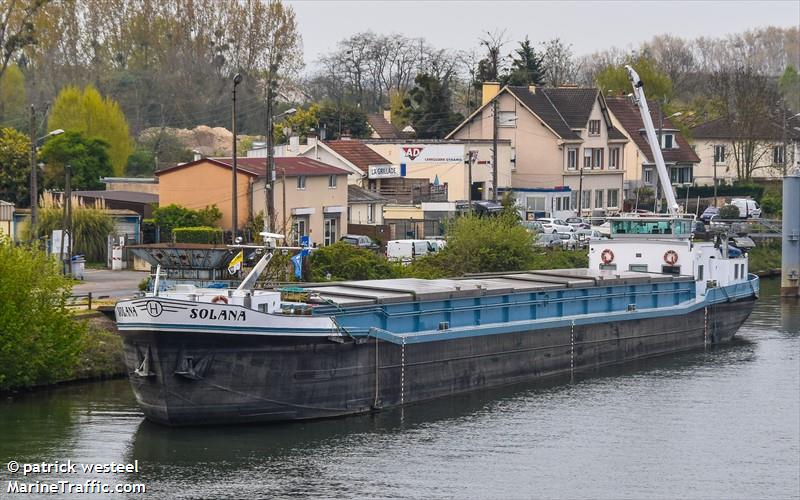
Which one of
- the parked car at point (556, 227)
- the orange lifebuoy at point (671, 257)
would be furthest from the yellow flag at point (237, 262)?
the parked car at point (556, 227)

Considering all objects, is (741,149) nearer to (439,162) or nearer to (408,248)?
(439,162)

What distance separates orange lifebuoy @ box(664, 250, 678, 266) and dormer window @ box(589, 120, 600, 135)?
4235 cm

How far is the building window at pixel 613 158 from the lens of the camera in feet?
318

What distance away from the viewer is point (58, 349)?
38.9 metres

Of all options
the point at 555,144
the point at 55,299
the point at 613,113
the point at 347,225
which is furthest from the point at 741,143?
the point at 55,299

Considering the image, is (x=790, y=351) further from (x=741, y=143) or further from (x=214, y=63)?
(x=214, y=63)

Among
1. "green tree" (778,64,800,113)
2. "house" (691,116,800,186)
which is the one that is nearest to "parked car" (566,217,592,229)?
"house" (691,116,800,186)

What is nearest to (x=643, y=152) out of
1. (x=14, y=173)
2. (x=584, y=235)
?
(x=584, y=235)

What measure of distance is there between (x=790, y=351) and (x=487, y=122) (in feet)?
158

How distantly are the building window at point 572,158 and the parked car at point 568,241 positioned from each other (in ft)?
60.6

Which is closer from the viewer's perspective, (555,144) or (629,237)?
(629,237)

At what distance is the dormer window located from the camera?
94787 mm

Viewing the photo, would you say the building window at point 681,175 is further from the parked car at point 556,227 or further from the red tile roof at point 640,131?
the parked car at point 556,227

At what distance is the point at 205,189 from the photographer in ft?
215
